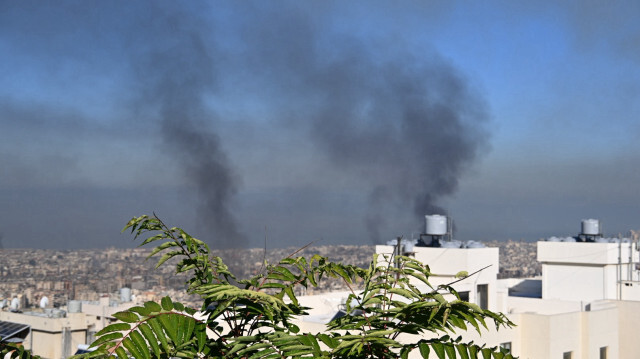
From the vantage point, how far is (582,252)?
1200 inches

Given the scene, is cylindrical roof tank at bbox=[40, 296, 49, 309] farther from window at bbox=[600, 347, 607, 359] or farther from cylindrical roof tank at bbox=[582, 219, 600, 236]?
cylindrical roof tank at bbox=[582, 219, 600, 236]

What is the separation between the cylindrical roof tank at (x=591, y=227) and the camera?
32.9 meters

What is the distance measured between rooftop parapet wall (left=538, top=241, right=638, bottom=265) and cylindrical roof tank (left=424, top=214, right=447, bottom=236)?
581 centimetres

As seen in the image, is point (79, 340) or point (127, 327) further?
point (79, 340)

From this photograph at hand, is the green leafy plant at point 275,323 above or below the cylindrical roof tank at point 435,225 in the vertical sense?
below

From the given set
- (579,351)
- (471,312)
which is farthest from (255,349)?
(579,351)

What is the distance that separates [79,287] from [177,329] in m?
34.0

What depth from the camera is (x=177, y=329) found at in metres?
3.10

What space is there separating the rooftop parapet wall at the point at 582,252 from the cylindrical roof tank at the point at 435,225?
5812mm

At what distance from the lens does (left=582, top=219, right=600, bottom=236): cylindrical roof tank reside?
108ft

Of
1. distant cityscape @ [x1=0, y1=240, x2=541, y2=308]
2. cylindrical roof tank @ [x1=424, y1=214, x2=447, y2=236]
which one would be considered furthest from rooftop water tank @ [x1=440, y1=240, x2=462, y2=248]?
distant cityscape @ [x1=0, y1=240, x2=541, y2=308]

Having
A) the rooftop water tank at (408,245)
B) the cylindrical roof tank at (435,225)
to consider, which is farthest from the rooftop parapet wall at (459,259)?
the cylindrical roof tank at (435,225)

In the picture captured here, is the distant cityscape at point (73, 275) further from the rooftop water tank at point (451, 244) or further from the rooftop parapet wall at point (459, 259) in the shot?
the rooftop parapet wall at point (459, 259)

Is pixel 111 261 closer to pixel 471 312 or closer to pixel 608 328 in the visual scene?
pixel 608 328
